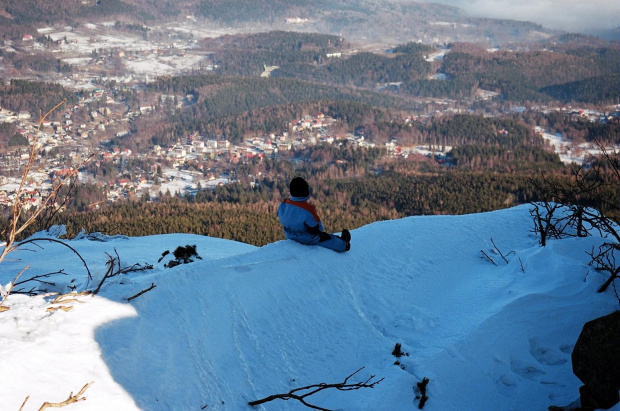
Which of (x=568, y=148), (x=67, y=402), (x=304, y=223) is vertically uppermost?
(x=304, y=223)

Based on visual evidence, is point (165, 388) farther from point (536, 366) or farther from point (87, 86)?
point (87, 86)

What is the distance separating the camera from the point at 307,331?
17.0 ft

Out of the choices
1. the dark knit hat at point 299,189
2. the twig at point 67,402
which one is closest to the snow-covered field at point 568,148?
the dark knit hat at point 299,189

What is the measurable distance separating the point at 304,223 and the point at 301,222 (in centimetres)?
5

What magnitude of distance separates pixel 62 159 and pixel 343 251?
85.5 metres

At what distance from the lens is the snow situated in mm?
3773

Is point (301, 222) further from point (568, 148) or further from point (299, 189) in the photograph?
point (568, 148)

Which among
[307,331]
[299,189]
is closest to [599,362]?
[307,331]

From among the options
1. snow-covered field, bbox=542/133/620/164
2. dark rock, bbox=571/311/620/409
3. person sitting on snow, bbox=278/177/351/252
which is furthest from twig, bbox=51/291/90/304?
snow-covered field, bbox=542/133/620/164

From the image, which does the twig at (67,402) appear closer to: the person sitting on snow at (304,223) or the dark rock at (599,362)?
the dark rock at (599,362)

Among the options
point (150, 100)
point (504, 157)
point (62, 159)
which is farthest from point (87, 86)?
point (504, 157)

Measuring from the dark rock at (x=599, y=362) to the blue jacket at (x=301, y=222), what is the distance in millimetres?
3580

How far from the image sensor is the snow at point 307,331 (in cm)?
377

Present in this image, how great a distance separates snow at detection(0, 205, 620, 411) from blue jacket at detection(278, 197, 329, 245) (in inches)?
6.4
